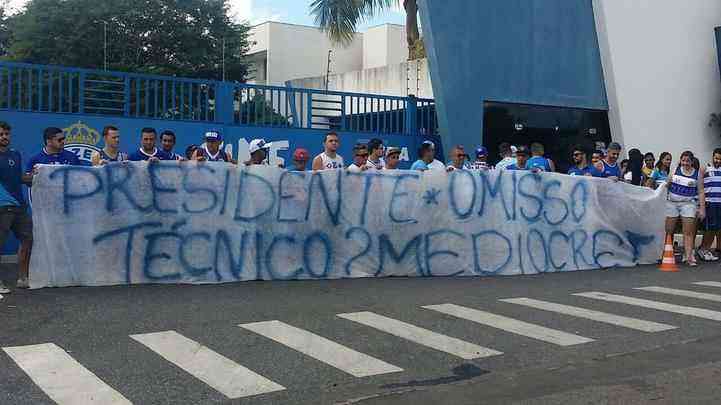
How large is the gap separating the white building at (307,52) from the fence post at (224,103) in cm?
3535

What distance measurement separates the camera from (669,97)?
58.7ft

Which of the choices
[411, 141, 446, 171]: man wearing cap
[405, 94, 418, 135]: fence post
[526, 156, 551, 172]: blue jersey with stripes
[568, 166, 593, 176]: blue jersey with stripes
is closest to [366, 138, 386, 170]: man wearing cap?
[411, 141, 446, 171]: man wearing cap

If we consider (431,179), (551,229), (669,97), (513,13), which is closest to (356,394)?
(431,179)

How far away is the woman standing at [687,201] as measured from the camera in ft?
36.8

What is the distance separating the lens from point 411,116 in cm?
1424

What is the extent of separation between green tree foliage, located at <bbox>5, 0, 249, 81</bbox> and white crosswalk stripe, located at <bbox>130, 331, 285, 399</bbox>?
28433mm

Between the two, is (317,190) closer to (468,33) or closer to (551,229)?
(551,229)

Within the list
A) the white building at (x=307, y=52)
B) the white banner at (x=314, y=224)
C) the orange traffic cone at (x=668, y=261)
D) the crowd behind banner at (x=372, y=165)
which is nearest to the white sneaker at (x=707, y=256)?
the crowd behind banner at (x=372, y=165)

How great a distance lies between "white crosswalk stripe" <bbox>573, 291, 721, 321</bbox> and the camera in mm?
7141

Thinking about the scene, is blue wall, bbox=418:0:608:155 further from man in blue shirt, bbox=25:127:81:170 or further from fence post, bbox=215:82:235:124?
man in blue shirt, bbox=25:127:81:170

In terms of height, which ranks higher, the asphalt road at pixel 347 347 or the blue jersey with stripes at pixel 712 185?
the blue jersey with stripes at pixel 712 185

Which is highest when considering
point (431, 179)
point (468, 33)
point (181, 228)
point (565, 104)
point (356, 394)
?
point (468, 33)

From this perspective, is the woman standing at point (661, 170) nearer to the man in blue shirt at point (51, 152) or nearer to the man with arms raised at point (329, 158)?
the man with arms raised at point (329, 158)

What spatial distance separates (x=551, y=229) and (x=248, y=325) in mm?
5438
